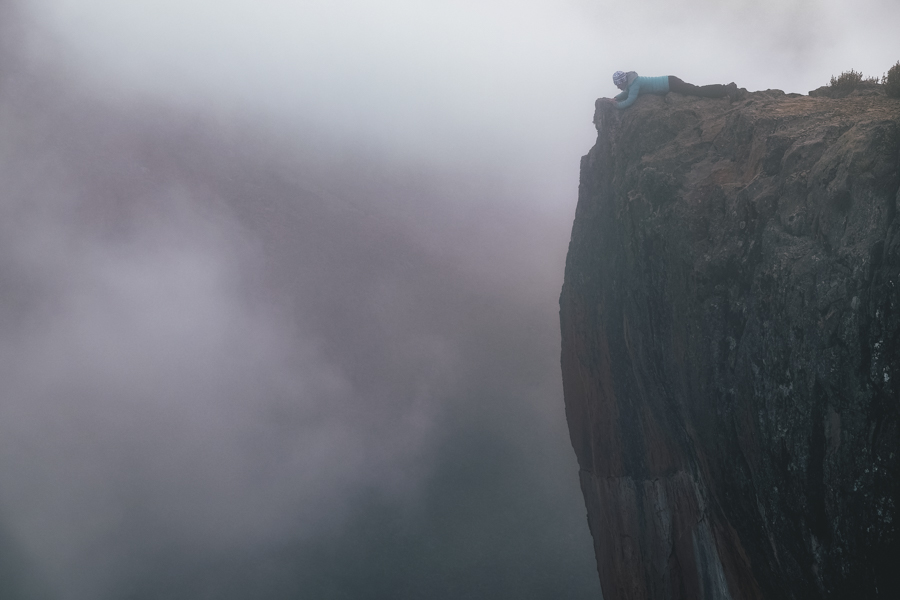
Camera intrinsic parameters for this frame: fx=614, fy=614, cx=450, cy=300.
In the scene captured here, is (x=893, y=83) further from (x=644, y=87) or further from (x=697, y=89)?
(x=644, y=87)

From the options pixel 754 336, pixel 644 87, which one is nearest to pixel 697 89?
pixel 644 87

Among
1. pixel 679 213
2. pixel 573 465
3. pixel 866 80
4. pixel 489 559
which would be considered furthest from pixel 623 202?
pixel 573 465

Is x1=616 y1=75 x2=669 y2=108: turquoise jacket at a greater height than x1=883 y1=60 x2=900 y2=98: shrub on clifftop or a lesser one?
greater

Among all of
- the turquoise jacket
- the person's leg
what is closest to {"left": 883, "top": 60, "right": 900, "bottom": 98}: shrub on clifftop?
the person's leg

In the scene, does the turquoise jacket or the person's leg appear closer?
the person's leg

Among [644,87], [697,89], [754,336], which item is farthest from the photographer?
[644,87]

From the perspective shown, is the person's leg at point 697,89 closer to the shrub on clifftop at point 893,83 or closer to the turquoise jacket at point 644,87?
the turquoise jacket at point 644,87

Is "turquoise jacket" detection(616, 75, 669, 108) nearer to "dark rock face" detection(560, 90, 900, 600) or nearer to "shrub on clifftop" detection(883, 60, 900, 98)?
"dark rock face" detection(560, 90, 900, 600)
